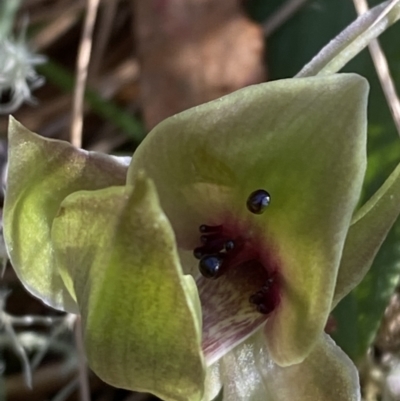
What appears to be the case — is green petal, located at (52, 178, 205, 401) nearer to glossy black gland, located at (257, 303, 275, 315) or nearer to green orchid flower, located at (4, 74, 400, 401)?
green orchid flower, located at (4, 74, 400, 401)

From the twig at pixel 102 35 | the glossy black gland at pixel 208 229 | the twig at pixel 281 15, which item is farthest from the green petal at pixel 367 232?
the twig at pixel 102 35

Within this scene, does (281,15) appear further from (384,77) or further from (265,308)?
(265,308)

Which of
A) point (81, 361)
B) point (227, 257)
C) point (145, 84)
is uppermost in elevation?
point (227, 257)

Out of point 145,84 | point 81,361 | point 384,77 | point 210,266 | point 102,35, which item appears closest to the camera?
point 210,266

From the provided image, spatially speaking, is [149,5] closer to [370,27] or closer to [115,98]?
[115,98]

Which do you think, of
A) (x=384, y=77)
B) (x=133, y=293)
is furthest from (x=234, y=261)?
(x=384, y=77)

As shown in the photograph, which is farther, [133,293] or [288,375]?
[288,375]

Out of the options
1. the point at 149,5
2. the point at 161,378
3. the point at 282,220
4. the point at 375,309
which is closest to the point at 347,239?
the point at 282,220

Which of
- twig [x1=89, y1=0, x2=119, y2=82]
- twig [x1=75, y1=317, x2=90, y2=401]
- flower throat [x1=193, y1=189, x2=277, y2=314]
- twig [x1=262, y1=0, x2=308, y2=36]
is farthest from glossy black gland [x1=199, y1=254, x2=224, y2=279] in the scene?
twig [x1=89, y1=0, x2=119, y2=82]
